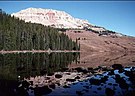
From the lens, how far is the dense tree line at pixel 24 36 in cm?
14188

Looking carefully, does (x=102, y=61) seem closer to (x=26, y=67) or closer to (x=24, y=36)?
(x=26, y=67)

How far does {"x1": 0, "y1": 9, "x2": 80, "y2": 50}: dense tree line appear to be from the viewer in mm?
141875

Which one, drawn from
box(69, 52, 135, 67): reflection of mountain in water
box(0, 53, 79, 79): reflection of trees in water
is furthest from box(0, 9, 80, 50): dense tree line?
box(0, 53, 79, 79): reflection of trees in water

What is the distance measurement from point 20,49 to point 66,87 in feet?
386

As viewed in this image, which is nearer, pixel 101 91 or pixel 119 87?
pixel 101 91

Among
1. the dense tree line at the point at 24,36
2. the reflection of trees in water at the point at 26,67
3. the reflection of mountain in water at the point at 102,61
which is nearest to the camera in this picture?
the reflection of trees in water at the point at 26,67

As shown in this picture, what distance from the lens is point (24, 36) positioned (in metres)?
162

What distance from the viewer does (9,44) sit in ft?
461

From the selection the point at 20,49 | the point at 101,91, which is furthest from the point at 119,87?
the point at 20,49

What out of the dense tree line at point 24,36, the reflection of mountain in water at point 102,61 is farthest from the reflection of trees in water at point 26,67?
the dense tree line at point 24,36

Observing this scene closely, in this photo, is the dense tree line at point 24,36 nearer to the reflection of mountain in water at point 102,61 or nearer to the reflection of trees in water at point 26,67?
the reflection of mountain in water at point 102,61

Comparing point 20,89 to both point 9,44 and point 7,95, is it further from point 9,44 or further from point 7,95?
point 9,44

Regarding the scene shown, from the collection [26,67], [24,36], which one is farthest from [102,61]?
[24,36]

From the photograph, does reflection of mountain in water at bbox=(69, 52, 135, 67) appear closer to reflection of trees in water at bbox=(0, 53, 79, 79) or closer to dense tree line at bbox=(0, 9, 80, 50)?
reflection of trees in water at bbox=(0, 53, 79, 79)
